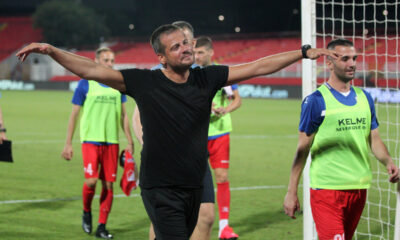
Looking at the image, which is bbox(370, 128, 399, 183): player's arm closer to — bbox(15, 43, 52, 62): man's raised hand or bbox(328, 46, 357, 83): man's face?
bbox(328, 46, 357, 83): man's face

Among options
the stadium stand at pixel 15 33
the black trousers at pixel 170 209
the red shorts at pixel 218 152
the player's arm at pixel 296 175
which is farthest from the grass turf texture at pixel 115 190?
the stadium stand at pixel 15 33

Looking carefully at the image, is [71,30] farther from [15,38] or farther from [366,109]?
[366,109]

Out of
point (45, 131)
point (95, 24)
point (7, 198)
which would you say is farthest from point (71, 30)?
point (7, 198)

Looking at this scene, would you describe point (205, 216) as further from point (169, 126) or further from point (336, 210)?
point (169, 126)

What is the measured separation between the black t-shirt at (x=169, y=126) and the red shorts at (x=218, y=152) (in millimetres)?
3247

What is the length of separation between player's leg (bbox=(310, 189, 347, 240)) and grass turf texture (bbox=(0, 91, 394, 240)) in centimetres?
259

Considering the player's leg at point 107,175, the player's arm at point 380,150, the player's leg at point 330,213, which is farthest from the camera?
the player's leg at point 107,175

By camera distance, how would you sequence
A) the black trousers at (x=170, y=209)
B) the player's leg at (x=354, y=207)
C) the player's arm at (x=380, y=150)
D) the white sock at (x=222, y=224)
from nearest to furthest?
→ 1. the black trousers at (x=170, y=209)
2. the player's leg at (x=354, y=207)
3. the player's arm at (x=380, y=150)
4. the white sock at (x=222, y=224)

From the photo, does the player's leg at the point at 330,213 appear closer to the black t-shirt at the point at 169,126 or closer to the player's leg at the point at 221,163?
the black t-shirt at the point at 169,126

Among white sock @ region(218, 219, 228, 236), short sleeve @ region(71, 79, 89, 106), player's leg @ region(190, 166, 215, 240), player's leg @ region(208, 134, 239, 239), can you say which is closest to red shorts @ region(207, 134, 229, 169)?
player's leg @ region(208, 134, 239, 239)

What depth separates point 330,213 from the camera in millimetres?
4758

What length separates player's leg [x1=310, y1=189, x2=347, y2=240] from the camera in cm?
471

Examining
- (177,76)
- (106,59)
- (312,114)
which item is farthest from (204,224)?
(106,59)

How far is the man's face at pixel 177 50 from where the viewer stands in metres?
4.18
